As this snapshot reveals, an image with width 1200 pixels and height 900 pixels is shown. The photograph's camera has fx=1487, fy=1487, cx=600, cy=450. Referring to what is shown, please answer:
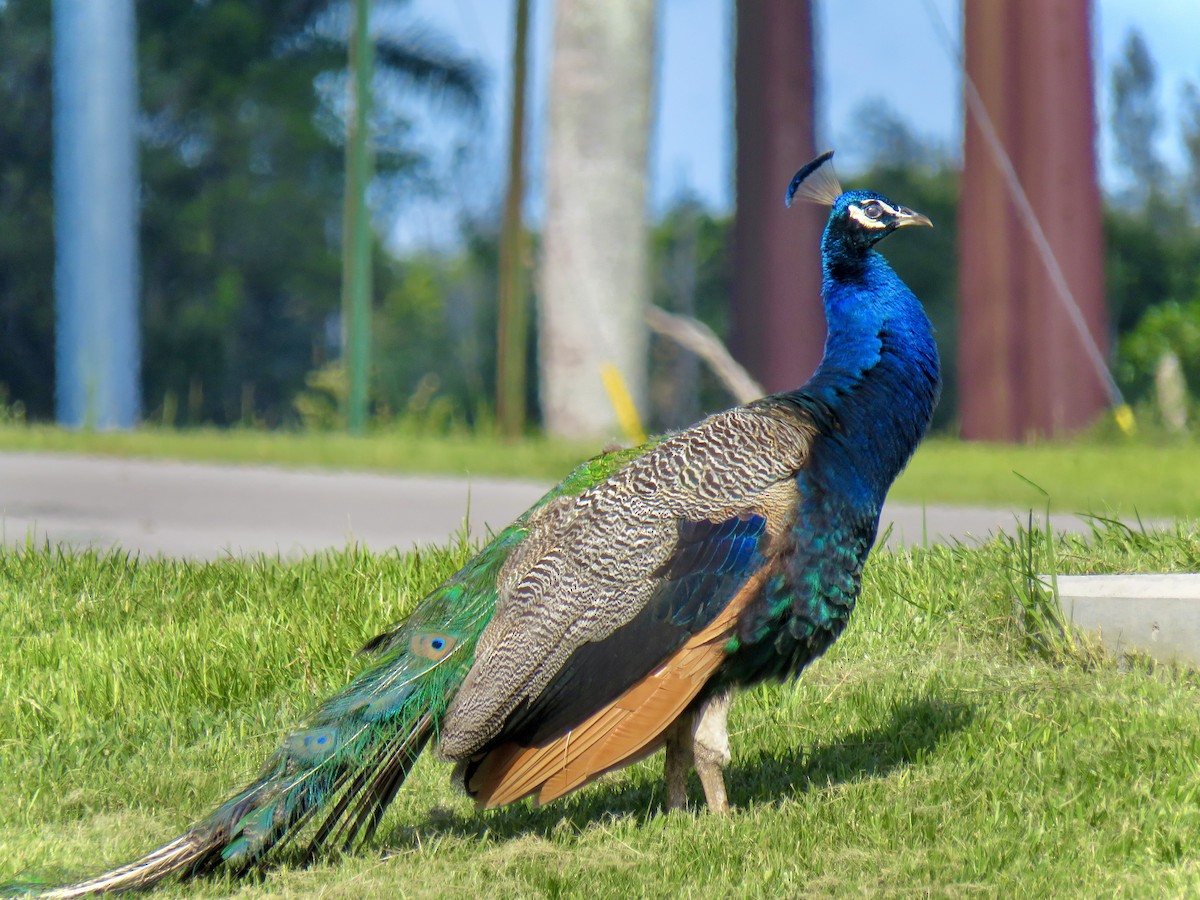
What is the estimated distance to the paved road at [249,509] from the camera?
728 cm

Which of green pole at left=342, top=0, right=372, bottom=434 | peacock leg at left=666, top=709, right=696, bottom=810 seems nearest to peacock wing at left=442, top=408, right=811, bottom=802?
peacock leg at left=666, top=709, right=696, bottom=810

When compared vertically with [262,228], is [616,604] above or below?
below

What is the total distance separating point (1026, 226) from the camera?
41.1 feet

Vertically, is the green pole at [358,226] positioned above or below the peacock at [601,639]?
above

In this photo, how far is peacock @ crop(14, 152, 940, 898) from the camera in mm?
3279

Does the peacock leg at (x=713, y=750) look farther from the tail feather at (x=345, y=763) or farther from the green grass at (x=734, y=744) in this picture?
the tail feather at (x=345, y=763)

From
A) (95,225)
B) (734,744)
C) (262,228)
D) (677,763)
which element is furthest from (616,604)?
(262,228)

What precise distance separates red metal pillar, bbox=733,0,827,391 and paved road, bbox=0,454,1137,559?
176 inches

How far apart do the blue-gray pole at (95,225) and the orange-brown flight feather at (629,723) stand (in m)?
11.3

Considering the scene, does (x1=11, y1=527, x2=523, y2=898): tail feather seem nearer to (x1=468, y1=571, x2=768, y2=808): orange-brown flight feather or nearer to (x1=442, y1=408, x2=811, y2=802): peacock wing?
(x1=442, y1=408, x2=811, y2=802): peacock wing

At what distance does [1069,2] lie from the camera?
40.7 feet

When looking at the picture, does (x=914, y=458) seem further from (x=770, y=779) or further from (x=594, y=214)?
(x=770, y=779)

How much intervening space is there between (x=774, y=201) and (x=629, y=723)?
33.4ft

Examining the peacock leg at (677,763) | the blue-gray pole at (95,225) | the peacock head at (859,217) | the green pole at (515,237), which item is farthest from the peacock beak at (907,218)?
the blue-gray pole at (95,225)
